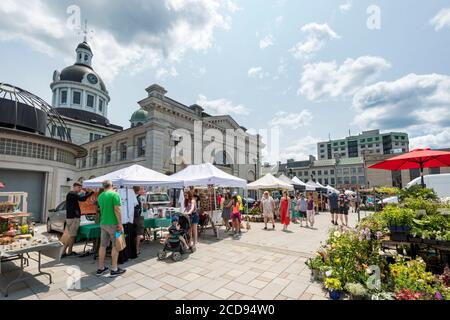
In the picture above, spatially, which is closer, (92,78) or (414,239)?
(414,239)

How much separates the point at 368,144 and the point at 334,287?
105m

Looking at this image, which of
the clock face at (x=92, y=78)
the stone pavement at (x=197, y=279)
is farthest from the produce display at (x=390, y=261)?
the clock face at (x=92, y=78)

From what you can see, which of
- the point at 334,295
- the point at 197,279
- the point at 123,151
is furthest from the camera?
the point at 123,151

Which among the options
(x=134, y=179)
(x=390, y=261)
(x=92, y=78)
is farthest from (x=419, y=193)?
(x=92, y=78)

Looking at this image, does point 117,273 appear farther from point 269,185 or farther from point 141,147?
point 141,147

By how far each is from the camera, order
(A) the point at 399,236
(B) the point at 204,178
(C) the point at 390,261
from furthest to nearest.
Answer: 1. (B) the point at 204,178
2. (C) the point at 390,261
3. (A) the point at 399,236

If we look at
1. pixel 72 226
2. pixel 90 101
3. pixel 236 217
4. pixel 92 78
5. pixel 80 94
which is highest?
pixel 92 78

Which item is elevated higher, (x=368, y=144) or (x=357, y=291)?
(x=368, y=144)

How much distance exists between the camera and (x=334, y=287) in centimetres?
→ 404

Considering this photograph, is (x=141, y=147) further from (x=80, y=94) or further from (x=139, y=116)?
(x=80, y=94)

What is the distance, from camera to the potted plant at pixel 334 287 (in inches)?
157
